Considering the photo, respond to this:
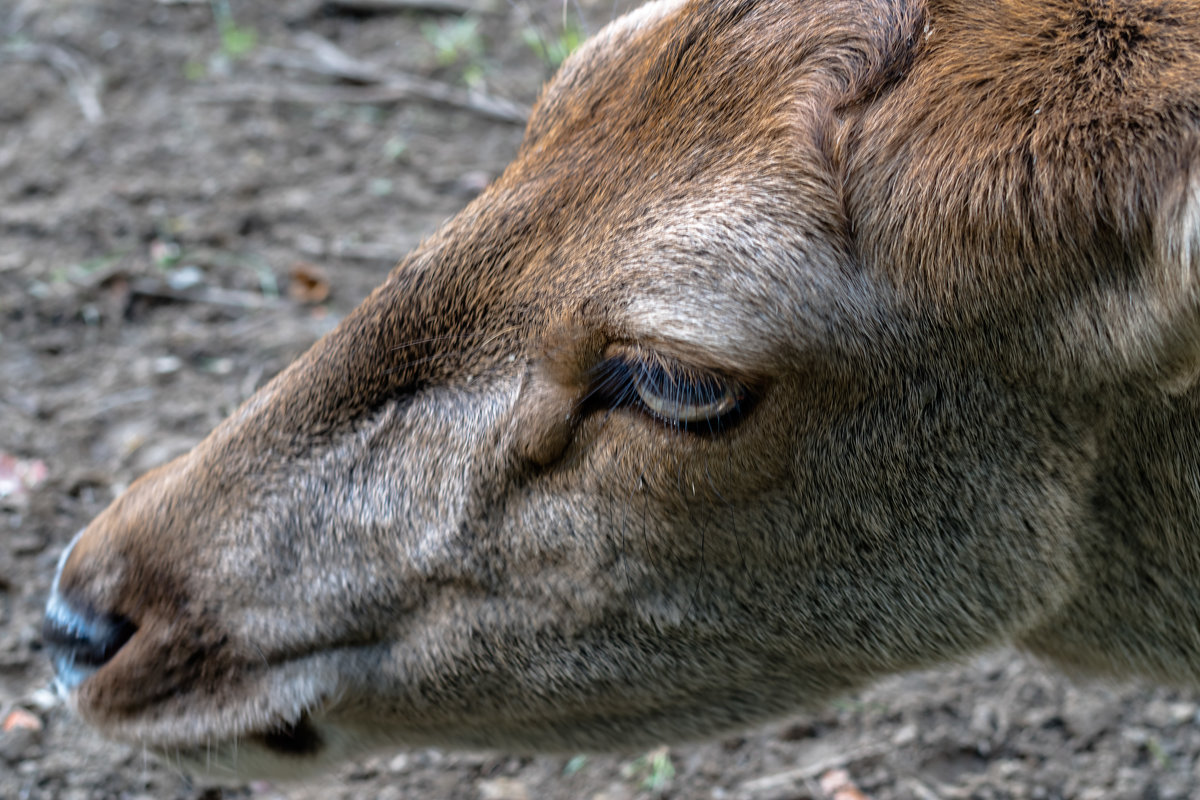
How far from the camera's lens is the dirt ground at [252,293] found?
3639 millimetres

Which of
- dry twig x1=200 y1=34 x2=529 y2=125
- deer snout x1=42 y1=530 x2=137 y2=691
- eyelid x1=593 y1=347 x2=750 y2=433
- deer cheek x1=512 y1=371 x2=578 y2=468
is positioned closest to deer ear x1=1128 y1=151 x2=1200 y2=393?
eyelid x1=593 y1=347 x2=750 y2=433

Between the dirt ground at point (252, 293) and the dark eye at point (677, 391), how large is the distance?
1.08 m

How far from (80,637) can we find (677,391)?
162cm

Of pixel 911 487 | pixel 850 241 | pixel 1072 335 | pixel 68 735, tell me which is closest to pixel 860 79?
pixel 850 241

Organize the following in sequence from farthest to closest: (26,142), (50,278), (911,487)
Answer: (26,142), (50,278), (911,487)

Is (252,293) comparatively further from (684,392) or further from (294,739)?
(684,392)

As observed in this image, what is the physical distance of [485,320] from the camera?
8.39ft

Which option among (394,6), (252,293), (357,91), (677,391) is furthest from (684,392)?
(394,6)

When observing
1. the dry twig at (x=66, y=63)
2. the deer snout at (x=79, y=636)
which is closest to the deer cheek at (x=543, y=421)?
the deer snout at (x=79, y=636)

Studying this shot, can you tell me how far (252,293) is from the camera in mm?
5500

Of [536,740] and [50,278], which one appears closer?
[536,740]

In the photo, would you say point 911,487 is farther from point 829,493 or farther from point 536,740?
point 536,740

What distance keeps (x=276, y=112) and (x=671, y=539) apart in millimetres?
4985

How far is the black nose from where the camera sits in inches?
109
